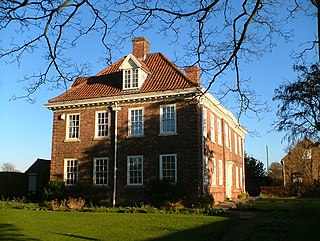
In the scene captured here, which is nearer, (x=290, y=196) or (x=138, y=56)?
(x=138, y=56)

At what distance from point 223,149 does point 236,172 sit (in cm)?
666

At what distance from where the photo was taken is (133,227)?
14.1 meters

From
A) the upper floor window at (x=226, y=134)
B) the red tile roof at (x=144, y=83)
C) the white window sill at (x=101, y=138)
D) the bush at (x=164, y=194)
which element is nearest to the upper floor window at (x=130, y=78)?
the red tile roof at (x=144, y=83)

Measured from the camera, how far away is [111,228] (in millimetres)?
13922

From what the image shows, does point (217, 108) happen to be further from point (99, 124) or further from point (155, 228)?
point (155, 228)

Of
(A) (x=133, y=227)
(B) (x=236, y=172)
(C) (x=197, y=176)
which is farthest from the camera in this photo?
(B) (x=236, y=172)

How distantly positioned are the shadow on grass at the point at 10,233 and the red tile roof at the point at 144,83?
1309 cm

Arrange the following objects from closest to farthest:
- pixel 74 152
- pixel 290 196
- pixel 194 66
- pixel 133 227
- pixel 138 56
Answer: pixel 194 66 → pixel 133 227 → pixel 74 152 → pixel 138 56 → pixel 290 196

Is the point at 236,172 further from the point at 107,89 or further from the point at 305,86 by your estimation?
the point at 107,89

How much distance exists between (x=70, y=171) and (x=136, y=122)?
20.8ft

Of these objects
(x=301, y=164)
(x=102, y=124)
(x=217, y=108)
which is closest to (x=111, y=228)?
(x=102, y=124)

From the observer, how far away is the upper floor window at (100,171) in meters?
26.0

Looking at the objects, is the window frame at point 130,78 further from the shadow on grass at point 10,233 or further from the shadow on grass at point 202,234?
the shadow on grass at point 10,233

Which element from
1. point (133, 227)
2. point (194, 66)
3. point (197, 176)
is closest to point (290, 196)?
point (197, 176)
